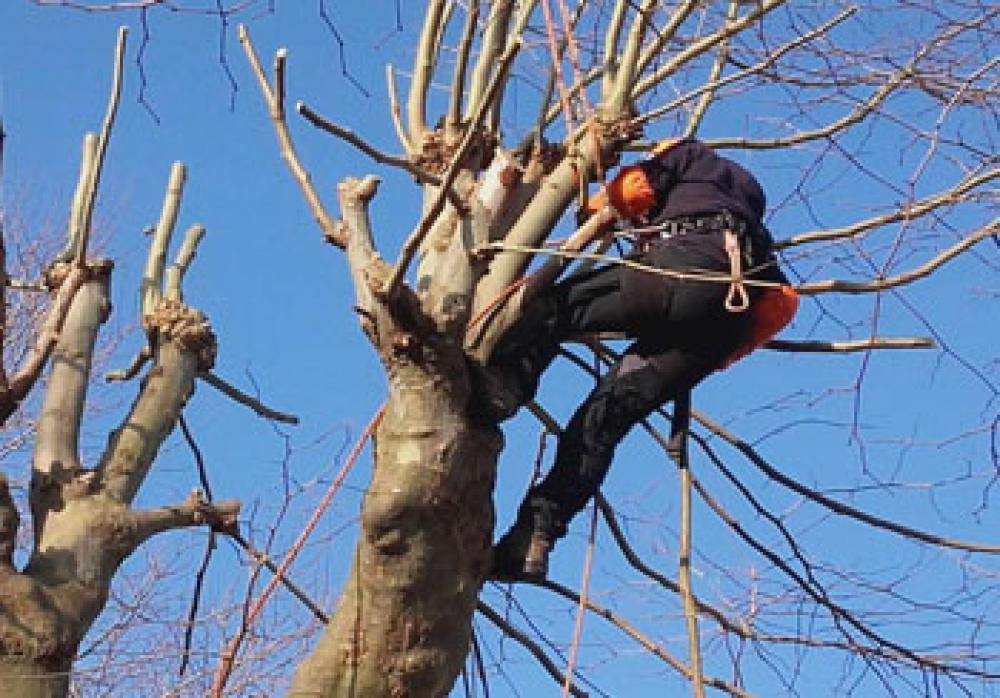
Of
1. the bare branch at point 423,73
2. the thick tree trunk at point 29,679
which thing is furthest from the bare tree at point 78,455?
the bare branch at point 423,73

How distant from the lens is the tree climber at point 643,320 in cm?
327

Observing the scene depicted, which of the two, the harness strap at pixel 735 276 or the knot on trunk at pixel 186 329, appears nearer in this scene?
the harness strap at pixel 735 276

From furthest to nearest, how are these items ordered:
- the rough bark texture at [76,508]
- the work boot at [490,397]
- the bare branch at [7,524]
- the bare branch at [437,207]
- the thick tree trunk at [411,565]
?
the bare branch at [7,524]
the rough bark texture at [76,508]
the work boot at [490,397]
the thick tree trunk at [411,565]
the bare branch at [437,207]

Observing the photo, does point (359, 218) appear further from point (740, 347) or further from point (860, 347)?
point (860, 347)

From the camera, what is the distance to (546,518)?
327 cm

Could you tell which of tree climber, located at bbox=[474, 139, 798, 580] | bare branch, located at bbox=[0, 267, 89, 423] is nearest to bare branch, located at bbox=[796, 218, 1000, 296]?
tree climber, located at bbox=[474, 139, 798, 580]

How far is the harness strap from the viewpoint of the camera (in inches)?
126

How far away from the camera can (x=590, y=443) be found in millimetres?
3432

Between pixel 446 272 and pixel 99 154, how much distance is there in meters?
1.39

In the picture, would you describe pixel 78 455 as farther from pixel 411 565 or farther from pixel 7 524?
pixel 411 565

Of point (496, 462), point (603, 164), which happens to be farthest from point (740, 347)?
point (496, 462)

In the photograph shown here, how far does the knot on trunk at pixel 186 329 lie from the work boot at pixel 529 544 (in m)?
1.23

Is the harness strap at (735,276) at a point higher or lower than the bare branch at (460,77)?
lower

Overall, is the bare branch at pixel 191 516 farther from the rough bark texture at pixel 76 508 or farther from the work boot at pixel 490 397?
the work boot at pixel 490 397
